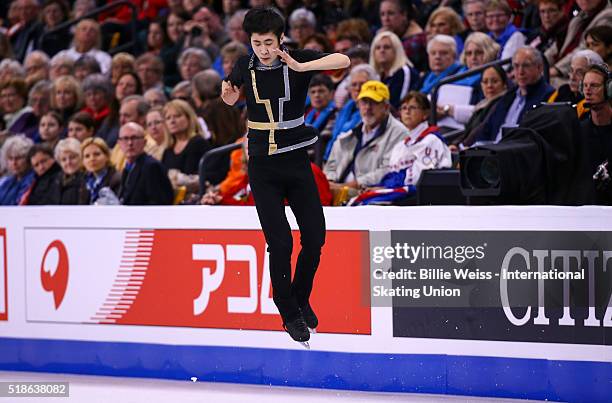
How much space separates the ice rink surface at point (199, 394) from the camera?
7352 millimetres

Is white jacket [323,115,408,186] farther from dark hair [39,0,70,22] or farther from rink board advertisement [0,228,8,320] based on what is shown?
dark hair [39,0,70,22]

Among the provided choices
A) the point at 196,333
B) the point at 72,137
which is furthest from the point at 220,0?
the point at 196,333

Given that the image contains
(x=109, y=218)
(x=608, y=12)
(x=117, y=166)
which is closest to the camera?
(x=109, y=218)

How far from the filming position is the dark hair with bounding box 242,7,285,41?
606 centimetres

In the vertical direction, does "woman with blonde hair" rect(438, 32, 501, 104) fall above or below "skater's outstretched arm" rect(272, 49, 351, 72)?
above

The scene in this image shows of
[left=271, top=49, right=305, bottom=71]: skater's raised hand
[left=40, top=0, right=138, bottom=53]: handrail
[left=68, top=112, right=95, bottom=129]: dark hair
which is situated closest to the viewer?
[left=271, top=49, right=305, bottom=71]: skater's raised hand

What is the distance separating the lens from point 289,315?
6.56 metres

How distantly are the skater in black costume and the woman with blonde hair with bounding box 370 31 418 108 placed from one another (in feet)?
12.5

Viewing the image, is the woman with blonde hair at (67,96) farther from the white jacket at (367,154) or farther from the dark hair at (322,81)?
the white jacket at (367,154)

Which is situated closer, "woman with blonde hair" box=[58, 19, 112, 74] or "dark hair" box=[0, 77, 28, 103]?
"dark hair" box=[0, 77, 28, 103]

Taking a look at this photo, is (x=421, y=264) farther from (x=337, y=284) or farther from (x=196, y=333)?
(x=196, y=333)

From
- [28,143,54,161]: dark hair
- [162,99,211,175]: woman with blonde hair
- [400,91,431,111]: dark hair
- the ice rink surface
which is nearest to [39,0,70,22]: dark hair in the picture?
[28,143,54,161]: dark hair

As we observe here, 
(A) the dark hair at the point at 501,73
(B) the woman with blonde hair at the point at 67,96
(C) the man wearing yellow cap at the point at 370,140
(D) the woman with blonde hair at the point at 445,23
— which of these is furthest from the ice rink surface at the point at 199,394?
(B) the woman with blonde hair at the point at 67,96

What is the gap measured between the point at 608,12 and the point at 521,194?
2.32m
